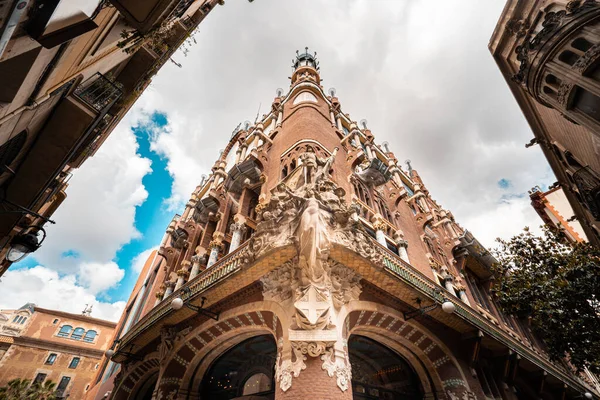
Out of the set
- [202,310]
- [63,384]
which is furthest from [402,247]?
[63,384]

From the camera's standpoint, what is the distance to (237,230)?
43.7 feet

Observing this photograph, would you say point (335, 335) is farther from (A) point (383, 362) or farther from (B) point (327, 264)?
(A) point (383, 362)

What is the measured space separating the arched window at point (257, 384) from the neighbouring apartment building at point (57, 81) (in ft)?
27.6

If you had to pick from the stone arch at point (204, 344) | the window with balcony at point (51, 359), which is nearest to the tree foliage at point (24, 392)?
the stone arch at point (204, 344)

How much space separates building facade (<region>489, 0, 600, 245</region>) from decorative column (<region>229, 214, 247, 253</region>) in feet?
45.8

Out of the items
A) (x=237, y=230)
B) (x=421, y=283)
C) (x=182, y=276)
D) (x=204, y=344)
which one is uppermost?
(x=237, y=230)

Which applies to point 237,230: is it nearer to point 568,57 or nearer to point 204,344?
point 204,344

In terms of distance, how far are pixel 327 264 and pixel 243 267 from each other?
2.64m

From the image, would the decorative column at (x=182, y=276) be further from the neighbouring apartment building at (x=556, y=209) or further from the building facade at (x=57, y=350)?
the neighbouring apartment building at (x=556, y=209)

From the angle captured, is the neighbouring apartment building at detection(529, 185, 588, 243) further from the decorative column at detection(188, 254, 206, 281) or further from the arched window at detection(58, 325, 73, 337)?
the arched window at detection(58, 325, 73, 337)

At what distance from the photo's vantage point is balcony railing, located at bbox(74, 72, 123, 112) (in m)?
7.13

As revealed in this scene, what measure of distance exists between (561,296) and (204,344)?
13.5 meters

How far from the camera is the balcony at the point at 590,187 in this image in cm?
1196

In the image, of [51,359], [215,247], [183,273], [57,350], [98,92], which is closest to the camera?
[98,92]
